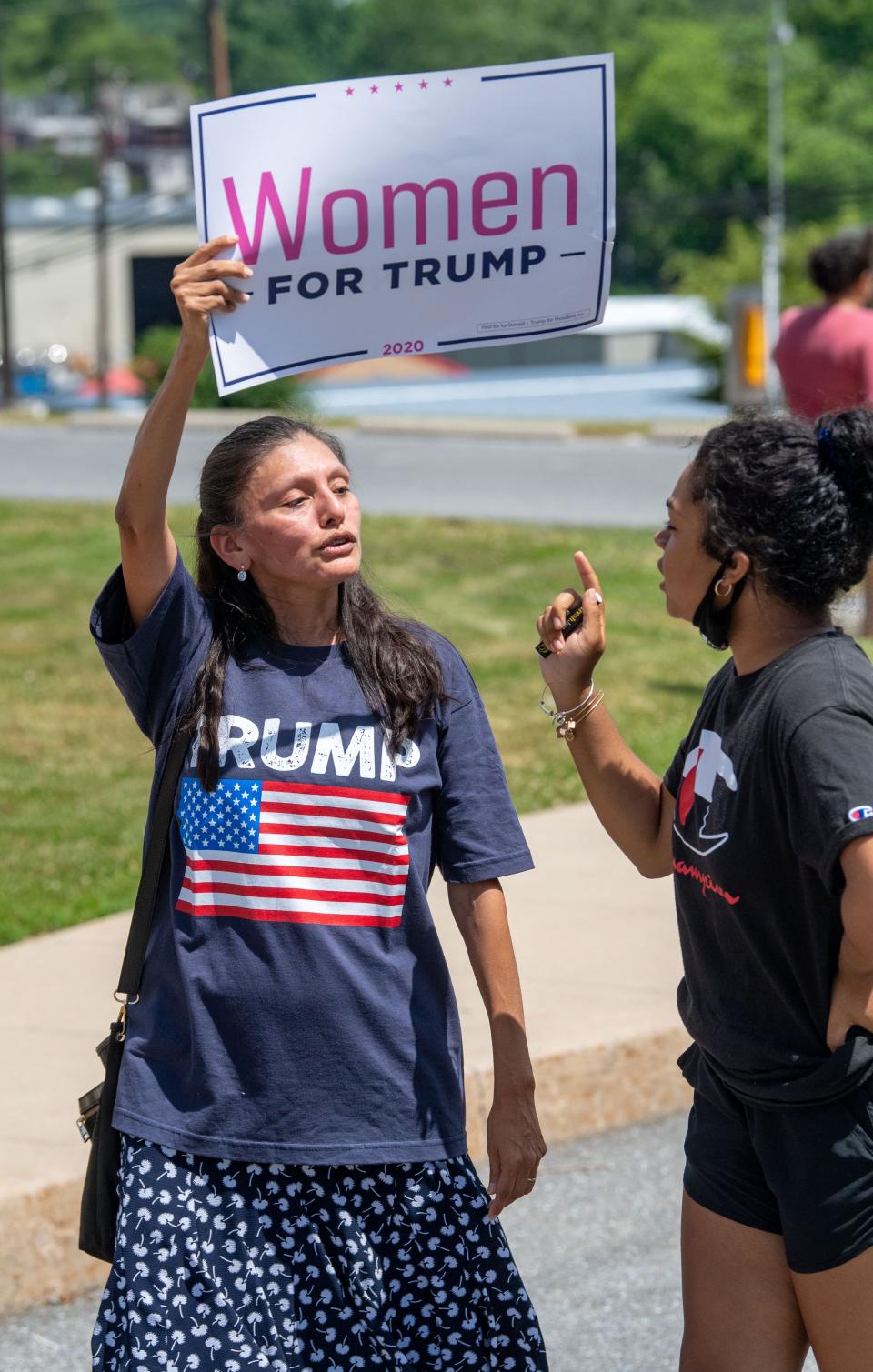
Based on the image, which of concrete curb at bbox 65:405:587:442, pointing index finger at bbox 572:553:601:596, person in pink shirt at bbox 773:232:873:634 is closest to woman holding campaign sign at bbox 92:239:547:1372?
pointing index finger at bbox 572:553:601:596

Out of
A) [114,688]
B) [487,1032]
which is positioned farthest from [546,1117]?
[114,688]

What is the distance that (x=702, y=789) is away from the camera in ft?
8.03

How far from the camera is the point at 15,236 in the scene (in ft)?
219

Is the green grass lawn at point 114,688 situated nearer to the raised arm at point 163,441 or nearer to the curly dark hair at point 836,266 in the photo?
the raised arm at point 163,441

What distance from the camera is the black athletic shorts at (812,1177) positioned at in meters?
2.32

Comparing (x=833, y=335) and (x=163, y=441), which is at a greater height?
(x=163, y=441)

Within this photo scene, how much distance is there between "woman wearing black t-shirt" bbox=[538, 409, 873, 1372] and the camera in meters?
2.26

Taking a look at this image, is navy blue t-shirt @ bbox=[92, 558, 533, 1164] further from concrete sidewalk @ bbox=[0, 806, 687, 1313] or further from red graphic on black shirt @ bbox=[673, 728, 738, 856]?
concrete sidewalk @ bbox=[0, 806, 687, 1313]

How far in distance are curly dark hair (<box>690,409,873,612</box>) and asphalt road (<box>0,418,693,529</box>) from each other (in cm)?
1002

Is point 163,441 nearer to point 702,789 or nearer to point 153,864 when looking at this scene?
point 153,864

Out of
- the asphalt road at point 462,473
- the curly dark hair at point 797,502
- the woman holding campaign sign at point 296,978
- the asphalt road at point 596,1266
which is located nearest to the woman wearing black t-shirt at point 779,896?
the curly dark hair at point 797,502

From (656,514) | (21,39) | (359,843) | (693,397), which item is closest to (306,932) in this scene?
(359,843)

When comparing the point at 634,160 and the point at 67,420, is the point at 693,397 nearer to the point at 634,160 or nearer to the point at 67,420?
the point at 67,420

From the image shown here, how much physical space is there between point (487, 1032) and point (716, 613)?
7.97 ft
